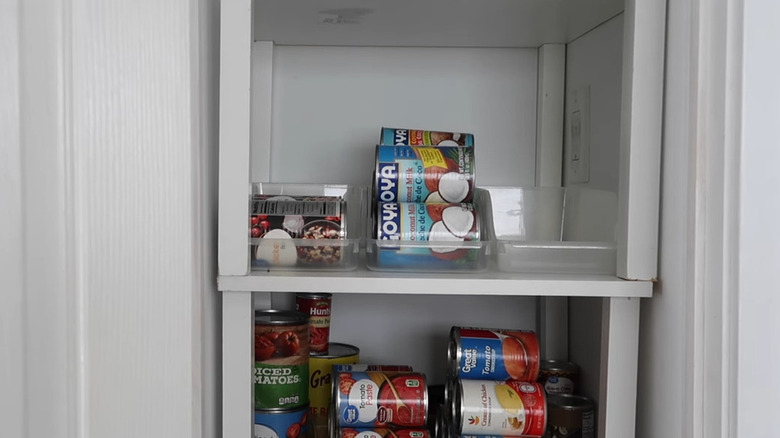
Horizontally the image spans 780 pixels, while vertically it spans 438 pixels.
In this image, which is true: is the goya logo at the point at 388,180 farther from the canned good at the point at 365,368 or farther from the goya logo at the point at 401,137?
the canned good at the point at 365,368

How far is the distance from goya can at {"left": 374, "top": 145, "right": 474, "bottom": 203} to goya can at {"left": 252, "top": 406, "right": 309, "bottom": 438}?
1.06 ft

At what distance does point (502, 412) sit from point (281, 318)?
37 cm

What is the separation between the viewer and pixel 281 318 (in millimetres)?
1188

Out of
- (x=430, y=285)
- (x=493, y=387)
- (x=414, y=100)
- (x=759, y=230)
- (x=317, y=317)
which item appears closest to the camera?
(x=759, y=230)

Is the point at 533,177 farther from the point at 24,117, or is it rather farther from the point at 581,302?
the point at 24,117

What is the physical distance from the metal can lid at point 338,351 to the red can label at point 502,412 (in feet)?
0.83

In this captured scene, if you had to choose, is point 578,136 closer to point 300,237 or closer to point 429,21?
point 429,21

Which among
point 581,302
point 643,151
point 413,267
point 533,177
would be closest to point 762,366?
point 643,151

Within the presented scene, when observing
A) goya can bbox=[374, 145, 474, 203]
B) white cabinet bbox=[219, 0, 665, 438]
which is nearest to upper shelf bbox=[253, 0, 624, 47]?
white cabinet bbox=[219, 0, 665, 438]

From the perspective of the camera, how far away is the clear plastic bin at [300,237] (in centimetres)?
100

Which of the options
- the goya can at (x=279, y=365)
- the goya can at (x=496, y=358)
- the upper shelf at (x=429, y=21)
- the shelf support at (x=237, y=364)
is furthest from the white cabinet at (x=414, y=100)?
the shelf support at (x=237, y=364)

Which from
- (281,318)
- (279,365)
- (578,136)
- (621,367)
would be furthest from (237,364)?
(578,136)

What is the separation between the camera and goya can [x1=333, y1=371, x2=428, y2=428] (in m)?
1.03

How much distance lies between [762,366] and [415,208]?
0.46m
